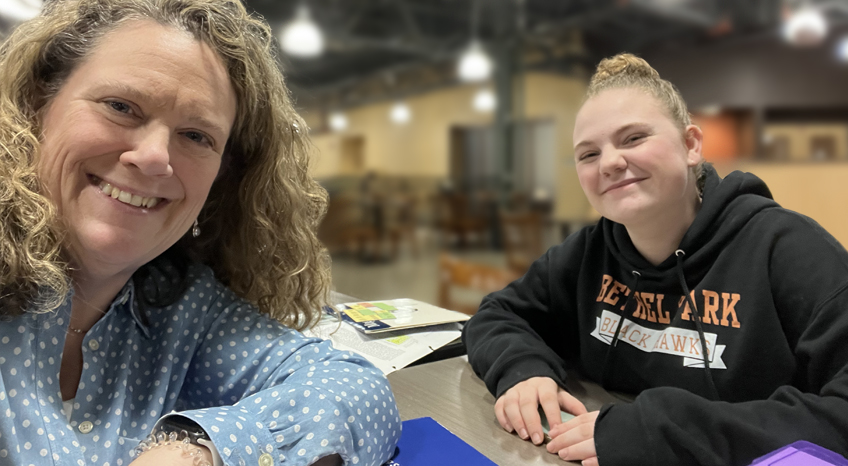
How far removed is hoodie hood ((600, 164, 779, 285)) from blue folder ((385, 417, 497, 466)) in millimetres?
405

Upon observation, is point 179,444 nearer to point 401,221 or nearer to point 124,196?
point 124,196

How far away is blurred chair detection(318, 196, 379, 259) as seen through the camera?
5.61 m

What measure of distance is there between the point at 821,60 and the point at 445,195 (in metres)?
3.96

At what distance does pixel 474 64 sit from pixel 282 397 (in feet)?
19.8

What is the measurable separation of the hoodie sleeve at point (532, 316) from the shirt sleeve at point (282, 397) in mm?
249

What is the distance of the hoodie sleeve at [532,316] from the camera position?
825 mm

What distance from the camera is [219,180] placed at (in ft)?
2.57

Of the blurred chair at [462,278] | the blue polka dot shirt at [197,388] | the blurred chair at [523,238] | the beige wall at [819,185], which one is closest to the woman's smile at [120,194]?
the blue polka dot shirt at [197,388]

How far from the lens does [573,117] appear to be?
865 mm

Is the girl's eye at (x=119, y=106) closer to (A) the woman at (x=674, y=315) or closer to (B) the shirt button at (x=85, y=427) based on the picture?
(B) the shirt button at (x=85, y=427)

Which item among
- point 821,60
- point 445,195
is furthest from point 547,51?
point 821,60

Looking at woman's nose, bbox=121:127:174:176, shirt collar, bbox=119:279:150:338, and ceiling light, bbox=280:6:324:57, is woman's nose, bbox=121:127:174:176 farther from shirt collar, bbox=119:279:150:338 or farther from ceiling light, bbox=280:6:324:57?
ceiling light, bbox=280:6:324:57

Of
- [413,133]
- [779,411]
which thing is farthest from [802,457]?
[413,133]

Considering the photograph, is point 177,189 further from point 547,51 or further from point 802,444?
point 547,51
